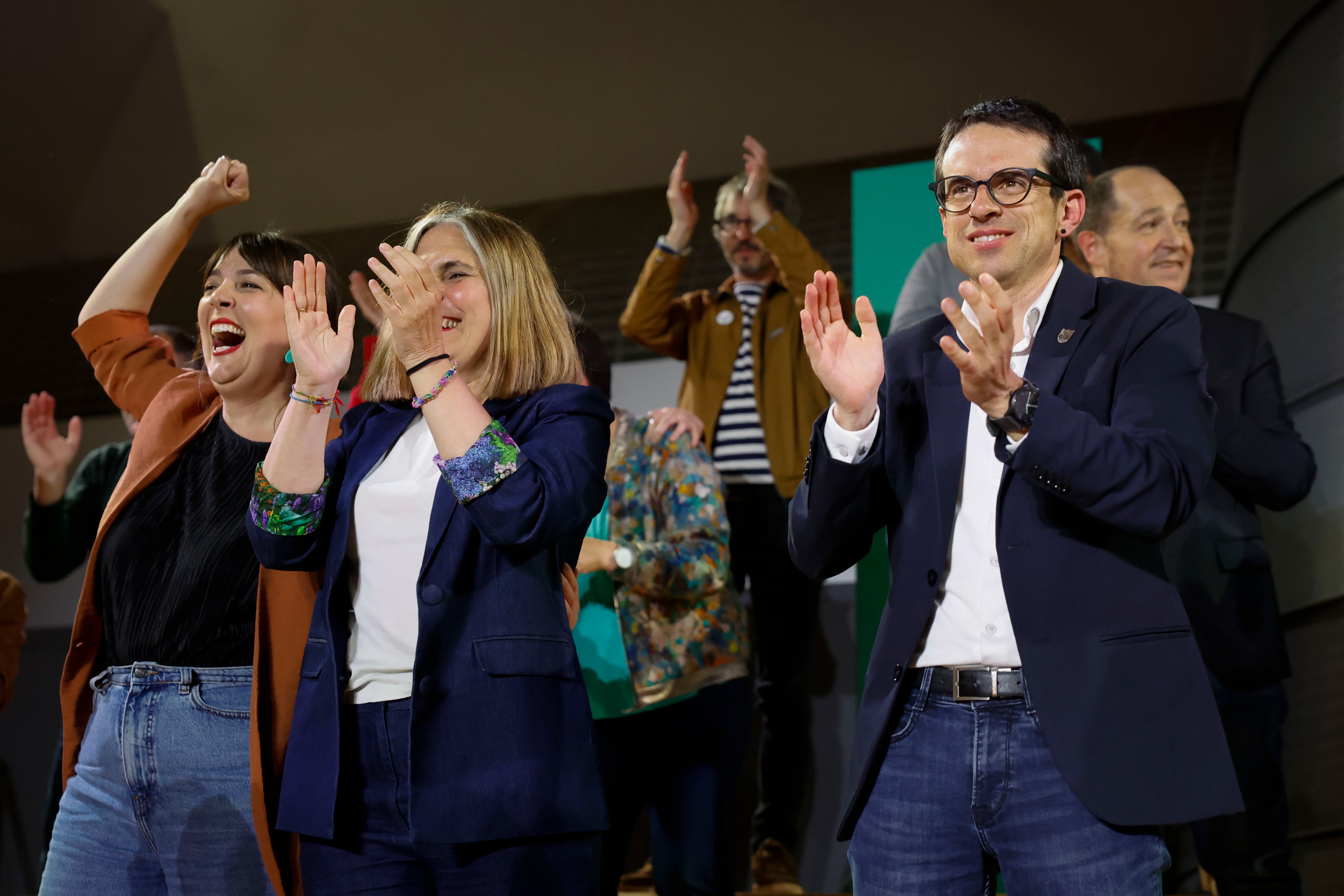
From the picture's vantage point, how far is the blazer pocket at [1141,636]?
51.9 inches

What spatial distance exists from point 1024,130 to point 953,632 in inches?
26.6

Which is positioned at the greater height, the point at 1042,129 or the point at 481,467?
the point at 1042,129

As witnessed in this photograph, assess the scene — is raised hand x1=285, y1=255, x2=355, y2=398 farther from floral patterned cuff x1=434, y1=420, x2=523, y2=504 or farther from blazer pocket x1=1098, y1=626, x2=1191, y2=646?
blazer pocket x1=1098, y1=626, x2=1191, y2=646

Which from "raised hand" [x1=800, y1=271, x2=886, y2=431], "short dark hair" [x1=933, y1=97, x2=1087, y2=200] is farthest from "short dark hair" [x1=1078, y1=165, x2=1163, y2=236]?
"raised hand" [x1=800, y1=271, x2=886, y2=431]

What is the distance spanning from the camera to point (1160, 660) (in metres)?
1.32

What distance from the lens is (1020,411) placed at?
1.28m

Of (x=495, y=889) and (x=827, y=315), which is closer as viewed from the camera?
(x=495, y=889)

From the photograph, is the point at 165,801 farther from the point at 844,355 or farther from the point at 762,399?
the point at 762,399

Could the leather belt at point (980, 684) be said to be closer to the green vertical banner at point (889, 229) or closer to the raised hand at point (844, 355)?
the raised hand at point (844, 355)

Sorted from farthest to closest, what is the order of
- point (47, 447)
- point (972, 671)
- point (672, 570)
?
point (47, 447) < point (672, 570) < point (972, 671)

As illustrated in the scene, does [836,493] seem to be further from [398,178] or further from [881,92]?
[398,178]

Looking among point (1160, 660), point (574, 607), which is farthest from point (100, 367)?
point (1160, 660)

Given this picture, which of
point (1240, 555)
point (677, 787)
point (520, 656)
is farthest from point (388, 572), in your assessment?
point (1240, 555)

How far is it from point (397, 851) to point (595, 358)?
4.89 feet
